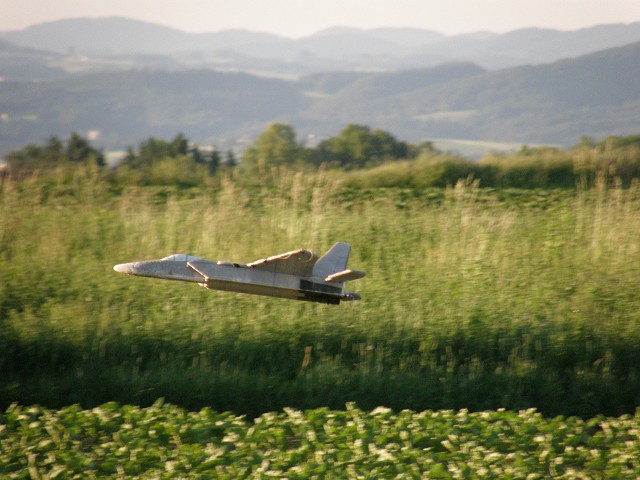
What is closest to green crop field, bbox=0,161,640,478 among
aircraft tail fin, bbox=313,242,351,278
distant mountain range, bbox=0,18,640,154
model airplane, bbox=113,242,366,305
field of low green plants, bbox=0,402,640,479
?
field of low green plants, bbox=0,402,640,479

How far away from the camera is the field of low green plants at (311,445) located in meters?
6.30

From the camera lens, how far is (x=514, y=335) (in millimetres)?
8984

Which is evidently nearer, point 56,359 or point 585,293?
point 56,359

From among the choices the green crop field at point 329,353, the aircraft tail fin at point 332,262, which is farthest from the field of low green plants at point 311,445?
the aircraft tail fin at point 332,262

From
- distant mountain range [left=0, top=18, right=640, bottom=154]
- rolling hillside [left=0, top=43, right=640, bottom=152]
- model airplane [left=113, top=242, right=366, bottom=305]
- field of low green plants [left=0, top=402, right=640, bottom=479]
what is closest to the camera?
model airplane [left=113, top=242, right=366, bottom=305]

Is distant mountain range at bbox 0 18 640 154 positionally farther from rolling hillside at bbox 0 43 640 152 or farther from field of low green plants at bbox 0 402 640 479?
field of low green plants at bbox 0 402 640 479

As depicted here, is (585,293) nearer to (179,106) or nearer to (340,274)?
(340,274)

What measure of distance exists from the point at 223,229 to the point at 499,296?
13.1ft

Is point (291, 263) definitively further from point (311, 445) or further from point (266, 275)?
point (311, 445)

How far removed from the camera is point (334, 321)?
30.0 feet

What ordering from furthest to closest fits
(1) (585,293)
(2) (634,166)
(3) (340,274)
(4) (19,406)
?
(2) (634,166), (1) (585,293), (4) (19,406), (3) (340,274)

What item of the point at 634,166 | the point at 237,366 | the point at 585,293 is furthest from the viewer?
the point at 634,166

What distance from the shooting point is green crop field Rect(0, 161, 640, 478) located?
6.65m

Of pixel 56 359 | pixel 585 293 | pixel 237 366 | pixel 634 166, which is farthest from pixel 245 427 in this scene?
pixel 634 166
